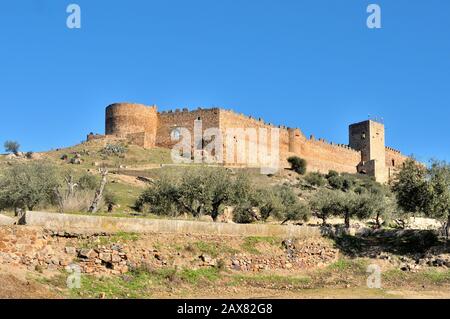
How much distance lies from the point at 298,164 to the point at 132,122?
19.0 metres

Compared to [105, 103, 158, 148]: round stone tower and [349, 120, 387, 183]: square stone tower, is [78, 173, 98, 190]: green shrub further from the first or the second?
[349, 120, 387, 183]: square stone tower

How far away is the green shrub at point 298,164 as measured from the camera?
214 ft

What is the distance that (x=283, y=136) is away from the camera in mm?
70000

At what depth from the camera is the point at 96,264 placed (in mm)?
15016

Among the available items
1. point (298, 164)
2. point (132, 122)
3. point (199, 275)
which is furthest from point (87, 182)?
point (298, 164)

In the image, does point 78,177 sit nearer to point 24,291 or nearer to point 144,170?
point 144,170

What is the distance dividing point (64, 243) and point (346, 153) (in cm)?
6753

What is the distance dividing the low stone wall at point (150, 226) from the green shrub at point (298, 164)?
43.6 m

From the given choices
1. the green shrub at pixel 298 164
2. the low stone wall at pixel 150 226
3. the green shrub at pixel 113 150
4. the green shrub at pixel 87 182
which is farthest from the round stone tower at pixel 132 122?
the low stone wall at pixel 150 226

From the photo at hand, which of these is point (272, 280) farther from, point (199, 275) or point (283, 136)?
point (283, 136)

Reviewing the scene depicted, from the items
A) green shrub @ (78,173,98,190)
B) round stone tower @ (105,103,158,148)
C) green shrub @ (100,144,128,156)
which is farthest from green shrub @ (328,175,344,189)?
green shrub @ (78,173,98,190)

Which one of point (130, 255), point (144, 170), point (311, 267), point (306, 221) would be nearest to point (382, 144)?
point (144, 170)

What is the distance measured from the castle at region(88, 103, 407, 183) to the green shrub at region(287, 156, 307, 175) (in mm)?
1080

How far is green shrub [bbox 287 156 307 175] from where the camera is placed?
65312 mm
